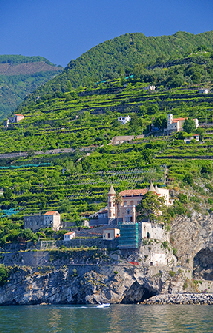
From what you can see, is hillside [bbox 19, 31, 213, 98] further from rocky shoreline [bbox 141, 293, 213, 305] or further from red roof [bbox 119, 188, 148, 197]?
rocky shoreline [bbox 141, 293, 213, 305]

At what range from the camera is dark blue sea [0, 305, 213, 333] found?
61719 millimetres

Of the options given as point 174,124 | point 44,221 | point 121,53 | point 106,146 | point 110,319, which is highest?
point 121,53

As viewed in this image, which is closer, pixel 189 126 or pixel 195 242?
pixel 195 242

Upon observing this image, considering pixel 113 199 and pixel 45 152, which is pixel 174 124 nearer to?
pixel 45 152

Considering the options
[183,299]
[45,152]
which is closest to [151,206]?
[183,299]

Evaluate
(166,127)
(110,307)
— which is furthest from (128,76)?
(110,307)

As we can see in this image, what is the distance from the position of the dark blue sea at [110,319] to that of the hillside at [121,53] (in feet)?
327

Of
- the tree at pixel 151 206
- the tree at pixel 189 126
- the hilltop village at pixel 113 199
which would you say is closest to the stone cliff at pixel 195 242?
the hilltop village at pixel 113 199

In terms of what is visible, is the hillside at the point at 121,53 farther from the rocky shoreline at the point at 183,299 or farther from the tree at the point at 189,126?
the rocky shoreline at the point at 183,299

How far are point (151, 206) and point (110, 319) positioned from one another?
22791mm

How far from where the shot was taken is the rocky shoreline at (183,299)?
80688 millimetres

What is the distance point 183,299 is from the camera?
266ft

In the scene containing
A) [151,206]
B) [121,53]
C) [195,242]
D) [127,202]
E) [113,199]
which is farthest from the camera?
[121,53]

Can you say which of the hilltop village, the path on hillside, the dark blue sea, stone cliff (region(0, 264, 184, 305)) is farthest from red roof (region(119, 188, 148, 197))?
the path on hillside
